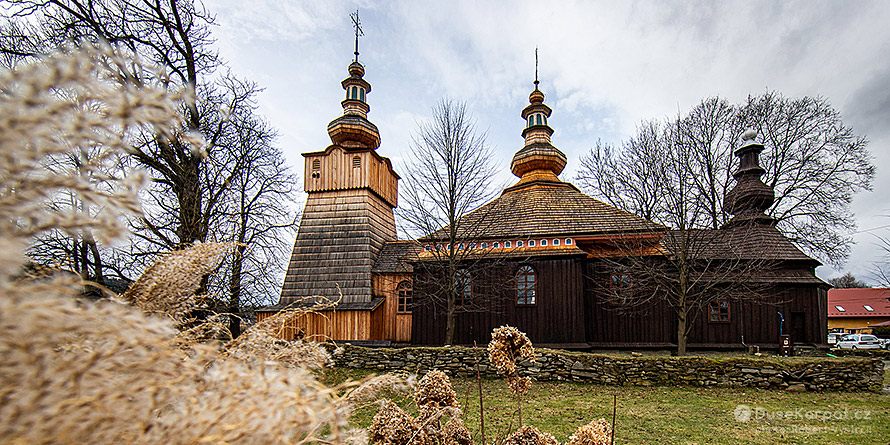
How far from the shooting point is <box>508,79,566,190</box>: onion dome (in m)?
20.9

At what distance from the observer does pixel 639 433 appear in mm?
7578

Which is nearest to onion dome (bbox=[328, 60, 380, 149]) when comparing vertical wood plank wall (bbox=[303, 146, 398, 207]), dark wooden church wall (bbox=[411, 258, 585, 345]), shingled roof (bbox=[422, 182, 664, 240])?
vertical wood plank wall (bbox=[303, 146, 398, 207])

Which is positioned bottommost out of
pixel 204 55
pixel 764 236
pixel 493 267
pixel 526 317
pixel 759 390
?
pixel 759 390

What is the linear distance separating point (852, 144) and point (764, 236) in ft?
26.8

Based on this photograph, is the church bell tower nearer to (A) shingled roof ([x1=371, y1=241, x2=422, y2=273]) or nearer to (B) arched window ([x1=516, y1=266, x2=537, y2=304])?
(A) shingled roof ([x1=371, y1=241, x2=422, y2=273])

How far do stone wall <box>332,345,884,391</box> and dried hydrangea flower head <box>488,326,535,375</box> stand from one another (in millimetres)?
9006

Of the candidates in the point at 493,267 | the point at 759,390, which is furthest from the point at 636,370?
the point at 493,267

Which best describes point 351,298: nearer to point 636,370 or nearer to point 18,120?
point 636,370

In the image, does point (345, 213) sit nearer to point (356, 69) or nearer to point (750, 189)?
point (356, 69)

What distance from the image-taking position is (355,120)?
21.2 metres

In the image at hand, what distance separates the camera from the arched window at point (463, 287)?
15.4m

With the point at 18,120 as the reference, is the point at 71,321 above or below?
below

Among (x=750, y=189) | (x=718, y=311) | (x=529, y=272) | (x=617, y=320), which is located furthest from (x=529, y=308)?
(x=750, y=189)

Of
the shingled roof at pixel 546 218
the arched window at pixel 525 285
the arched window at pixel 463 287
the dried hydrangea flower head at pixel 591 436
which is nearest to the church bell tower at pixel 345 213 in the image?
the arched window at pixel 463 287
